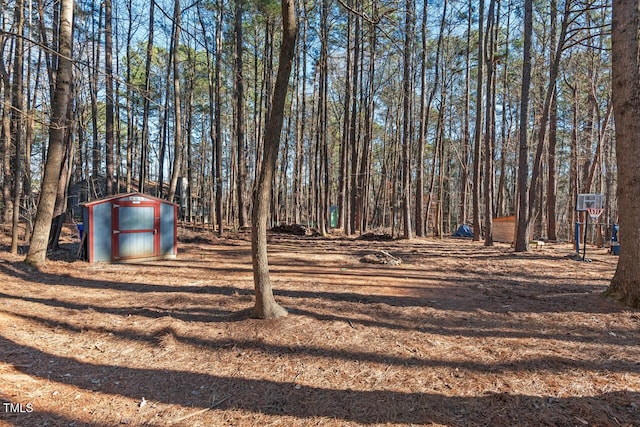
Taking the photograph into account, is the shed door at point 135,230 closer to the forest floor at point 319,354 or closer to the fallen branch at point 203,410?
the forest floor at point 319,354

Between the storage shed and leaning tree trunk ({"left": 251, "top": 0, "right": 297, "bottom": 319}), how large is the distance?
6.93 m

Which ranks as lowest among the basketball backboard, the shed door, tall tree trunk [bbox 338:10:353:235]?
the shed door

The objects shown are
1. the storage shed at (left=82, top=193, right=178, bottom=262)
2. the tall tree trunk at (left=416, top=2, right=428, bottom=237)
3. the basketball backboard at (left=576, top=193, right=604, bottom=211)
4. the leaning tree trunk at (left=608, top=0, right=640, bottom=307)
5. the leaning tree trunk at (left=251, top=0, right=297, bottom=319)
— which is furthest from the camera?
the tall tree trunk at (left=416, top=2, right=428, bottom=237)

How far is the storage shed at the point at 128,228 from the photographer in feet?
30.2

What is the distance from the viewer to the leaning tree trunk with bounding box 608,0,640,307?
5.27m

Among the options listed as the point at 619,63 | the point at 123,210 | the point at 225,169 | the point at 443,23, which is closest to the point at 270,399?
the point at 619,63

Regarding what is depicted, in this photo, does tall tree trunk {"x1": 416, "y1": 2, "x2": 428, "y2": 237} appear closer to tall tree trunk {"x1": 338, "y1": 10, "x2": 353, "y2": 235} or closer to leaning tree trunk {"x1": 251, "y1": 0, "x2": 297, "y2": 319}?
tall tree trunk {"x1": 338, "y1": 10, "x2": 353, "y2": 235}

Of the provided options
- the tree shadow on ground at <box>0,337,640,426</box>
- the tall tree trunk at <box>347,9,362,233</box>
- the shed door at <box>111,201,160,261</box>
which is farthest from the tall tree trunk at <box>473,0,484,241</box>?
the tree shadow on ground at <box>0,337,640,426</box>

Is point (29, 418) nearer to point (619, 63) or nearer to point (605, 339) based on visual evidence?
point (605, 339)

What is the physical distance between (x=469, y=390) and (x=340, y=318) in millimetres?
2124

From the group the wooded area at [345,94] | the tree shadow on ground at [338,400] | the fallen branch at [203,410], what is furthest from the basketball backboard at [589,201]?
the fallen branch at [203,410]

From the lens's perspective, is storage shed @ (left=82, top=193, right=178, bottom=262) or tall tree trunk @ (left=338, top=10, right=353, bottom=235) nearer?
storage shed @ (left=82, top=193, right=178, bottom=262)
